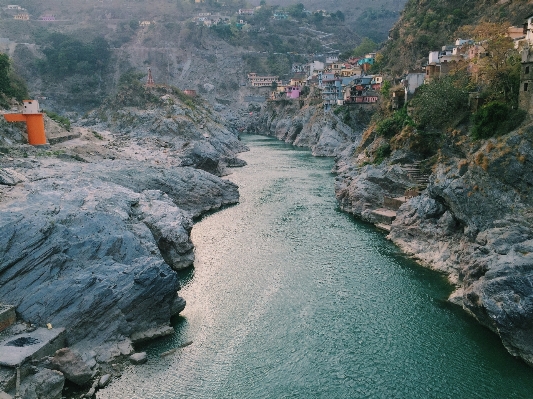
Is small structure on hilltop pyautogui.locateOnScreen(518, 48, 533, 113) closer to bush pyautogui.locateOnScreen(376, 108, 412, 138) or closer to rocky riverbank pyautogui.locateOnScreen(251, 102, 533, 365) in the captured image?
rocky riverbank pyautogui.locateOnScreen(251, 102, 533, 365)

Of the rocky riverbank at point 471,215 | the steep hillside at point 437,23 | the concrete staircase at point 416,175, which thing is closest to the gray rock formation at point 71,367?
the rocky riverbank at point 471,215

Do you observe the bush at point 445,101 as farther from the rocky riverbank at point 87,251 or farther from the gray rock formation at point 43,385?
the gray rock formation at point 43,385

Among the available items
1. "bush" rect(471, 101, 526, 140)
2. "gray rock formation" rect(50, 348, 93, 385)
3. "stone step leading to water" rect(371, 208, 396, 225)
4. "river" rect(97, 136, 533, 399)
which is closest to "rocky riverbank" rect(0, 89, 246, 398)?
"gray rock formation" rect(50, 348, 93, 385)

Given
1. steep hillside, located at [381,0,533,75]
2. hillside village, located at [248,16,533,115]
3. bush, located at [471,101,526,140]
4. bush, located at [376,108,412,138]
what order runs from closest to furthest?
bush, located at [471,101,526,140] → hillside village, located at [248,16,533,115] → bush, located at [376,108,412,138] → steep hillside, located at [381,0,533,75]

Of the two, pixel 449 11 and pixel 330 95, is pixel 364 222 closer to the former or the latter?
pixel 449 11

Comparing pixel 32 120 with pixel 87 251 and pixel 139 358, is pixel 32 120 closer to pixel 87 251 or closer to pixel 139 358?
pixel 87 251

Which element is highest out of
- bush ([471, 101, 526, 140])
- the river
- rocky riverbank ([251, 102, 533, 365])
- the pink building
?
the pink building
